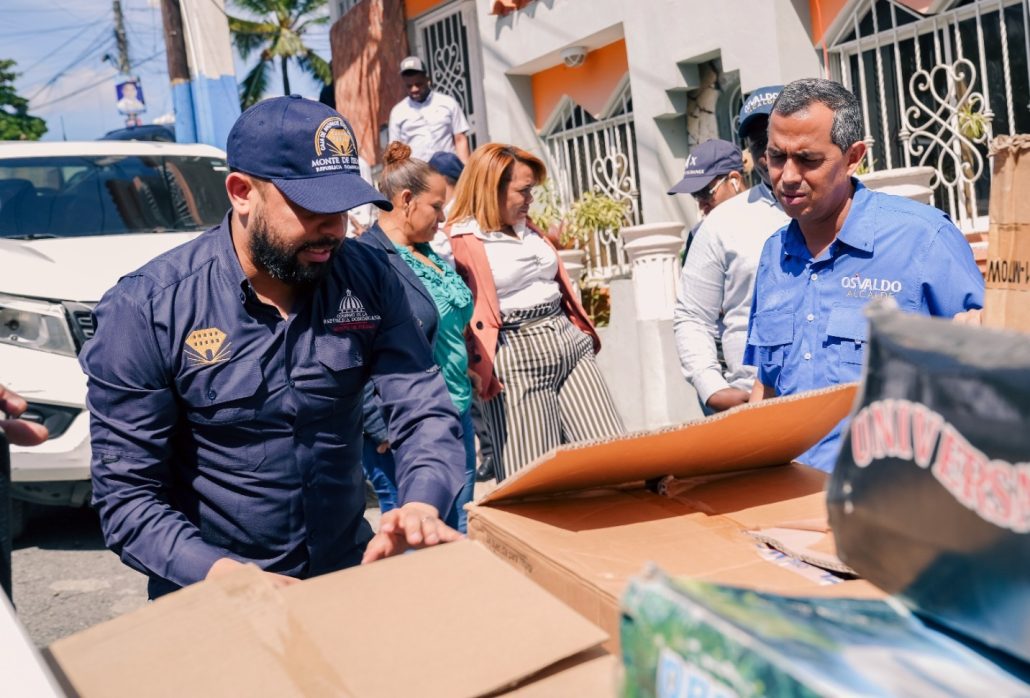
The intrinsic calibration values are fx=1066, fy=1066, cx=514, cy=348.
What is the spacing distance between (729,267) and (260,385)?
2.08 meters

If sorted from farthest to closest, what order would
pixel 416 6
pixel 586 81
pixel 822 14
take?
pixel 416 6
pixel 586 81
pixel 822 14

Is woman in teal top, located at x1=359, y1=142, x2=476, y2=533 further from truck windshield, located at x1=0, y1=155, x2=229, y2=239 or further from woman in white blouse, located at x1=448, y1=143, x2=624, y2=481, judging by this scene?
truck windshield, located at x1=0, y1=155, x2=229, y2=239

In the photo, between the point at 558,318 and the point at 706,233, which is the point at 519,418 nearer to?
the point at 558,318

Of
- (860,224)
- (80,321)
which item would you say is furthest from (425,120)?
(860,224)

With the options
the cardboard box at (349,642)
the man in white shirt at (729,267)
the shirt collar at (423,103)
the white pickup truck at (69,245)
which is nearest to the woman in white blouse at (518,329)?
the man in white shirt at (729,267)

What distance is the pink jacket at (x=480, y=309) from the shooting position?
16.2 feet

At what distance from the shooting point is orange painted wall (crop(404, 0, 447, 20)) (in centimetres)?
1312

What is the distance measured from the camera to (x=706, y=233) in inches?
155

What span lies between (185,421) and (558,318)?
9.64 ft

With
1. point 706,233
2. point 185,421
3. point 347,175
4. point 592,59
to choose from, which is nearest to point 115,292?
point 185,421

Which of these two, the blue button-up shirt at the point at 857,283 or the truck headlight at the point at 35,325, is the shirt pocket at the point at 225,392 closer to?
the blue button-up shirt at the point at 857,283

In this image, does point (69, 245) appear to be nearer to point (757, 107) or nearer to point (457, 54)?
point (757, 107)

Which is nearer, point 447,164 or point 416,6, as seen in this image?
point 447,164

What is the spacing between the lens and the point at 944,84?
6988 millimetres
